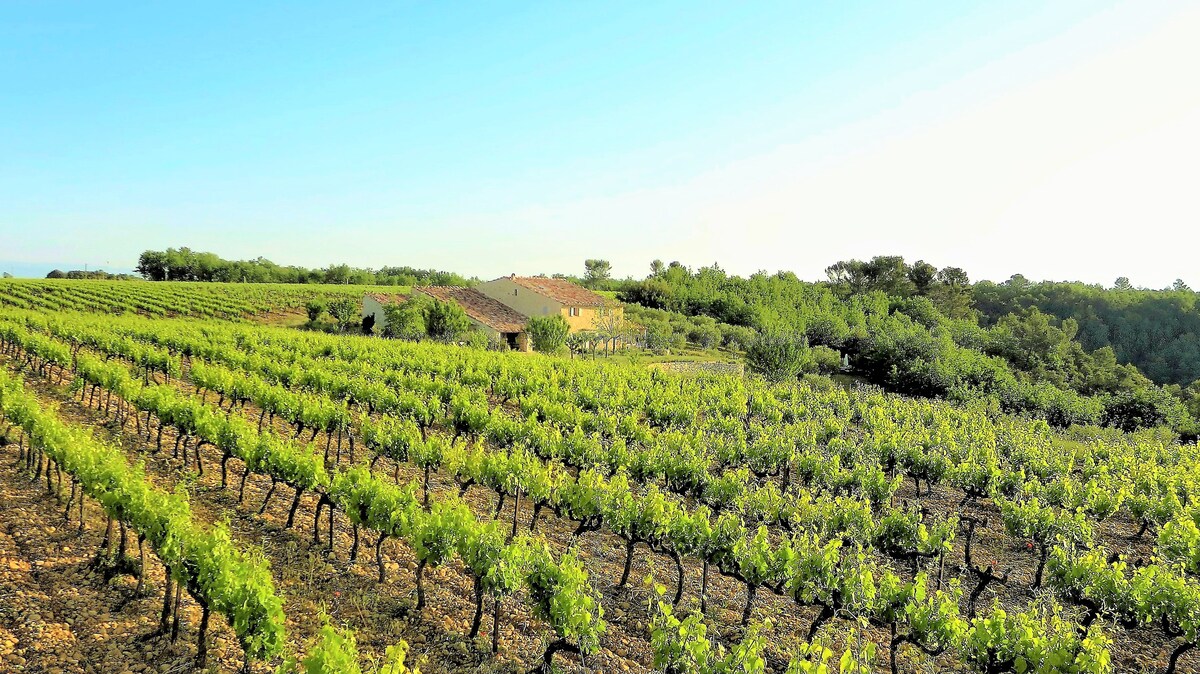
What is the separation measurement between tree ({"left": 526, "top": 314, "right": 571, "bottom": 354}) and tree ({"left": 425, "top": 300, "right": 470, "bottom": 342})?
5.32m

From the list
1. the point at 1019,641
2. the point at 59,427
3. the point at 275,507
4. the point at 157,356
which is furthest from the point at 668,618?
the point at 157,356

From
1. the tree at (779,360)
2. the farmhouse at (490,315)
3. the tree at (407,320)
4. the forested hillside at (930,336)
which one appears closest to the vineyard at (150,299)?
the tree at (407,320)

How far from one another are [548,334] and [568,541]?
34430 mm

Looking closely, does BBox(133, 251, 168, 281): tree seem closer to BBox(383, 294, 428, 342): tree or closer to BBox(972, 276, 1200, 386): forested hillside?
BBox(383, 294, 428, 342): tree

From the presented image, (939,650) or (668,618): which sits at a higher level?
(668,618)

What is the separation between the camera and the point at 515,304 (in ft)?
194

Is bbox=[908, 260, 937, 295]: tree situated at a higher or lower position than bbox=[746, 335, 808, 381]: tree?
higher

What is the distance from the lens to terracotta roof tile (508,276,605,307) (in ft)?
190

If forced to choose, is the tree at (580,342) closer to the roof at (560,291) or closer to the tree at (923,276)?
the roof at (560,291)

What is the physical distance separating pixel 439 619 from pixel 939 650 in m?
7.85

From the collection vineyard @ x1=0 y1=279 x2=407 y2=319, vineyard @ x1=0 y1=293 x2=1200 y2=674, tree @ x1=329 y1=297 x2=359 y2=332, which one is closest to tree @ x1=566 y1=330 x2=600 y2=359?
tree @ x1=329 y1=297 x2=359 y2=332

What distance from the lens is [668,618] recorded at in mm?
8305

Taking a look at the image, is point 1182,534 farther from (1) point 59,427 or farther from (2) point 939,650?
(1) point 59,427

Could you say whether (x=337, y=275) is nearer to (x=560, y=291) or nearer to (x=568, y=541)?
(x=560, y=291)
